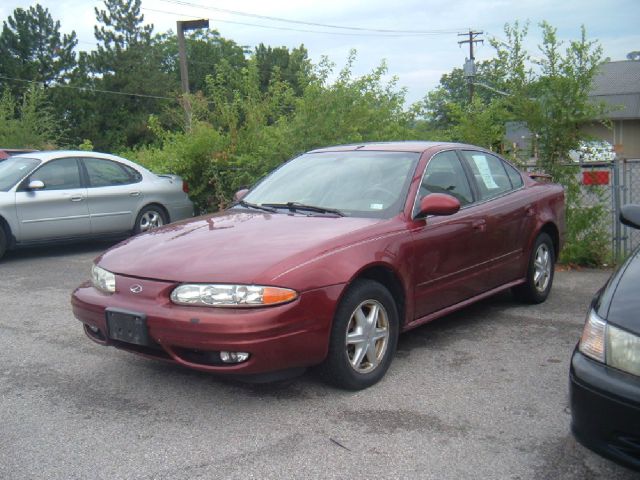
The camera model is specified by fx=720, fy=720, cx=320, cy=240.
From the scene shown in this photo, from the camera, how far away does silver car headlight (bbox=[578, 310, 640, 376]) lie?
290 cm

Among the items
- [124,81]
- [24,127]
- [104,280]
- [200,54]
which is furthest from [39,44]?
[104,280]

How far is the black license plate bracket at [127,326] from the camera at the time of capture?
401cm

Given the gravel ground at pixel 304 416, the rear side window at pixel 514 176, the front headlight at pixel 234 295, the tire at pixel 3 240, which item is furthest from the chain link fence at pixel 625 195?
the tire at pixel 3 240

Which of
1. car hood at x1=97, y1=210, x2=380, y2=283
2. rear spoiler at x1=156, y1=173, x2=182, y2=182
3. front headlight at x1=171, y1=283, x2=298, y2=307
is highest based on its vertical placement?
rear spoiler at x1=156, y1=173, x2=182, y2=182

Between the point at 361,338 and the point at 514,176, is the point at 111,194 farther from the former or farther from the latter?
the point at 361,338

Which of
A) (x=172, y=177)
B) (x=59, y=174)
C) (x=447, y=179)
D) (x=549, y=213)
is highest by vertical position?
(x=59, y=174)

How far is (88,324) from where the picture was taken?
4.47 m

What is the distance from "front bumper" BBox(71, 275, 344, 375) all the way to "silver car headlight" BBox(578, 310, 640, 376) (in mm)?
1431

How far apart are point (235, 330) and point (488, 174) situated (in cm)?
312

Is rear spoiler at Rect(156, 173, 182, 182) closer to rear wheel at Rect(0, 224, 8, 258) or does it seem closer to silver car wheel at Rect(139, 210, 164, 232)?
silver car wheel at Rect(139, 210, 164, 232)

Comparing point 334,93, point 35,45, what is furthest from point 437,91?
point 35,45

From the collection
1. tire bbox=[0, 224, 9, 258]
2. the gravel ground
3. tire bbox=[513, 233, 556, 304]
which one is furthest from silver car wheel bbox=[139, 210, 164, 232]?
tire bbox=[513, 233, 556, 304]

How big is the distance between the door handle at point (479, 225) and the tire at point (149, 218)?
6133mm

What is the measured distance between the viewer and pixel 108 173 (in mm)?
10297
